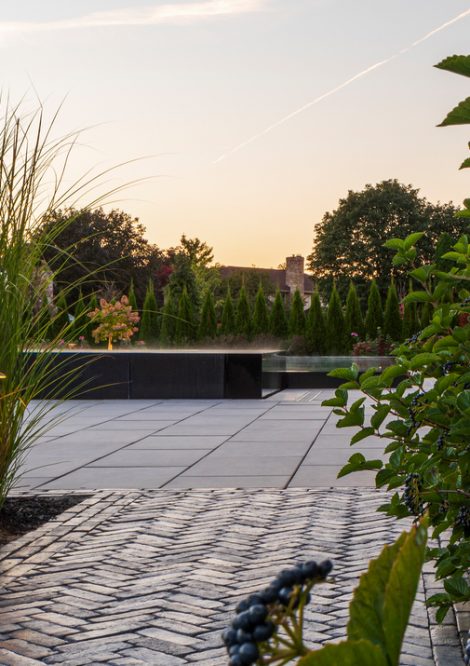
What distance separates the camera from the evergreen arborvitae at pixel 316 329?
961 inches

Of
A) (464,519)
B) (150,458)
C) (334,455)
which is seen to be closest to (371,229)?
(334,455)

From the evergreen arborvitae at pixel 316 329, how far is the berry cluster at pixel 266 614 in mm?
23639

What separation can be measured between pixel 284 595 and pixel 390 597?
0.11 meters

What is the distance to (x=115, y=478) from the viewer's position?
7078 mm

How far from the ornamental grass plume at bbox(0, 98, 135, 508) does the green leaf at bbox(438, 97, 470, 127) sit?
2.92 meters

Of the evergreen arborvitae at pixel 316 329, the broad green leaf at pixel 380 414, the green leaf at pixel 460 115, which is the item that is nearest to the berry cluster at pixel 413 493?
the broad green leaf at pixel 380 414

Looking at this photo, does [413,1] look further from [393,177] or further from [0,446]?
[393,177]

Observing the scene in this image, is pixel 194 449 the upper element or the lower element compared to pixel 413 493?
lower

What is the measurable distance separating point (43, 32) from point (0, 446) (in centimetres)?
696

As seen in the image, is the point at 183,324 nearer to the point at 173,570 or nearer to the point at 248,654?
the point at 173,570

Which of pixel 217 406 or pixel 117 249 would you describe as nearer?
pixel 217 406

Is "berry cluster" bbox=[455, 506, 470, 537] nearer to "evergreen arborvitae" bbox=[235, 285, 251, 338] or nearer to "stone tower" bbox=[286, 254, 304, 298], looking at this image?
"evergreen arborvitae" bbox=[235, 285, 251, 338]

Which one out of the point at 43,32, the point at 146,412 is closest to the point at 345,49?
the point at 43,32

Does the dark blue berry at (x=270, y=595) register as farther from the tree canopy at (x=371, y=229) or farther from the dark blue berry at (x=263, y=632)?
the tree canopy at (x=371, y=229)
